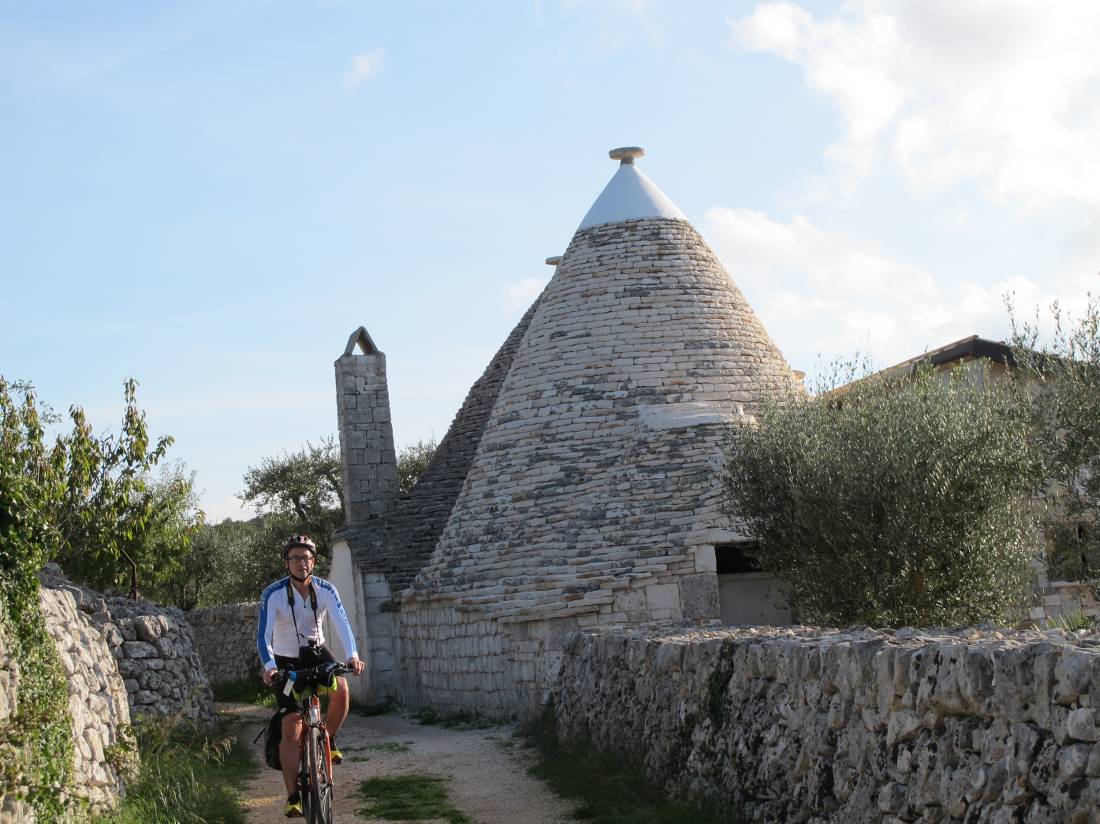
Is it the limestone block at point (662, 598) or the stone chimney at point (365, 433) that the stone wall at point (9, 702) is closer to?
the limestone block at point (662, 598)

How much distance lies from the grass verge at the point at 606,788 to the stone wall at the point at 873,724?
129 mm

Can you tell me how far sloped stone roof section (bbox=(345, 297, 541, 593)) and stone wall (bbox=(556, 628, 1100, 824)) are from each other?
446 inches

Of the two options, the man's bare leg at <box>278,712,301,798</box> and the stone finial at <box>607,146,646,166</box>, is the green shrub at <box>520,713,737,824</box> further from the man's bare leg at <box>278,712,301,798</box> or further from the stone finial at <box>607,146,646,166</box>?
the stone finial at <box>607,146,646,166</box>

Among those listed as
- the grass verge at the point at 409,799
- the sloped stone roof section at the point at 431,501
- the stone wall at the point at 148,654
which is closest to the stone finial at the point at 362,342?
the sloped stone roof section at the point at 431,501

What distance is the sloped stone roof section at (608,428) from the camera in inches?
567

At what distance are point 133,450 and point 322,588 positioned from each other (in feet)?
23.0

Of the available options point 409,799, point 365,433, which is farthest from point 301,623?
point 365,433

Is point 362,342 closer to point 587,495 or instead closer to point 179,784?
point 587,495

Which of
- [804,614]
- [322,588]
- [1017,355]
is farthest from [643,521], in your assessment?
[322,588]

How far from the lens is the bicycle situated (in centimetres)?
584

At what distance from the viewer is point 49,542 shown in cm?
673

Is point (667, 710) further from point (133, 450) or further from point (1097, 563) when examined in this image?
point (133, 450)

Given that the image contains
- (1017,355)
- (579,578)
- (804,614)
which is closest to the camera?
(1017,355)

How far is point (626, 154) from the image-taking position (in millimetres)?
19219
